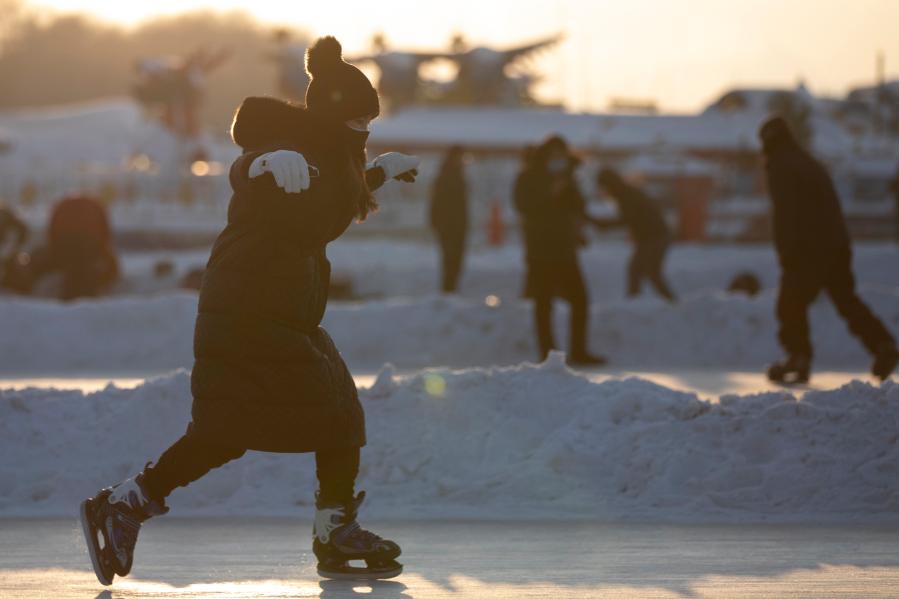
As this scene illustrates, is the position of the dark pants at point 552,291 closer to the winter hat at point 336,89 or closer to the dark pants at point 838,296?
the dark pants at point 838,296

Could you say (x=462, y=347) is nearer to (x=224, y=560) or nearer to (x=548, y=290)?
(x=548, y=290)

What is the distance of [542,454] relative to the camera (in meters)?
7.76

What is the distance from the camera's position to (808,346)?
12.5m

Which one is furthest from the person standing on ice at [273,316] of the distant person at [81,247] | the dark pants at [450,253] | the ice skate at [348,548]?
the distant person at [81,247]

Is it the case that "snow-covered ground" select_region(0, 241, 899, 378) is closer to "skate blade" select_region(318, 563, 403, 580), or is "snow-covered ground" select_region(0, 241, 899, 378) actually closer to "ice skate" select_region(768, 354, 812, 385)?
"ice skate" select_region(768, 354, 812, 385)

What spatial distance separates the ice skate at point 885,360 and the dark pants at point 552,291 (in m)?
2.59

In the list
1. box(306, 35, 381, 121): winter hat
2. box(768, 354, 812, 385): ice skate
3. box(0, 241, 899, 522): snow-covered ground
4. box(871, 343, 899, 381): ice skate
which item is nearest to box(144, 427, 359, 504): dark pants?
box(306, 35, 381, 121): winter hat

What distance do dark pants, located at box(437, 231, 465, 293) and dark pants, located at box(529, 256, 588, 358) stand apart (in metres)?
5.50

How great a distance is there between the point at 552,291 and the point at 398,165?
7.91 meters

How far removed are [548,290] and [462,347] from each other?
7.91 feet

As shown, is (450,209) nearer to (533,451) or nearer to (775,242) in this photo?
(775,242)

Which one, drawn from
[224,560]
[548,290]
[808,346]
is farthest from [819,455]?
[548,290]

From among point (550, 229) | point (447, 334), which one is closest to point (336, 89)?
point (550, 229)

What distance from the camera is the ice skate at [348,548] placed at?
571 centimetres
